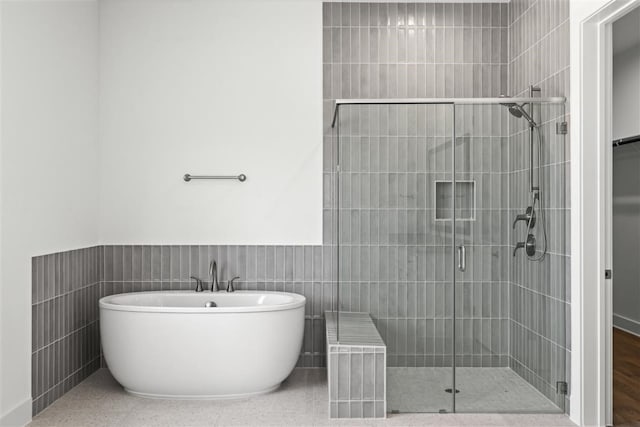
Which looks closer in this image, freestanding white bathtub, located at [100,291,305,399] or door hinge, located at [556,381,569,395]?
door hinge, located at [556,381,569,395]

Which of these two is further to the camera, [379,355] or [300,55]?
[300,55]

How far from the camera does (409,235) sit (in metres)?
3.26

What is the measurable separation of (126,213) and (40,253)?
973mm

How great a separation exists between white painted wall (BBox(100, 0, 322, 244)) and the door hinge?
1912 millimetres

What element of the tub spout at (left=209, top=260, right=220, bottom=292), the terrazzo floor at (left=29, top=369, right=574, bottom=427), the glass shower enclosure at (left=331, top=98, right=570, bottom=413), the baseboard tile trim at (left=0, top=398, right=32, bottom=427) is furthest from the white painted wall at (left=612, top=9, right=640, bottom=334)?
the baseboard tile trim at (left=0, top=398, right=32, bottom=427)

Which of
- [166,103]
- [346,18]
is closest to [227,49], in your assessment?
[166,103]

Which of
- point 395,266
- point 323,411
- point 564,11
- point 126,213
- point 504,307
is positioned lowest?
point 323,411

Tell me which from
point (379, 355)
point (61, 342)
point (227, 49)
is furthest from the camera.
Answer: point (227, 49)

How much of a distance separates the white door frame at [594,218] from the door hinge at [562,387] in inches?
6.1

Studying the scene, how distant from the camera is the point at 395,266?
3277 mm

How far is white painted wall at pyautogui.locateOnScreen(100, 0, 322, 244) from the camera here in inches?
166

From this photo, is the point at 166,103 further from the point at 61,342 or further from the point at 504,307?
the point at 504,307

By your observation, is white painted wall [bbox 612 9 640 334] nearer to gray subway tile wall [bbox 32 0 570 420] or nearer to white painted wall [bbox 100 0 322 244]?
gray subway tile wall [bbox 32 0 570 420]

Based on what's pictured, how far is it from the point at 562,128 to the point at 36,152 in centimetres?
302
